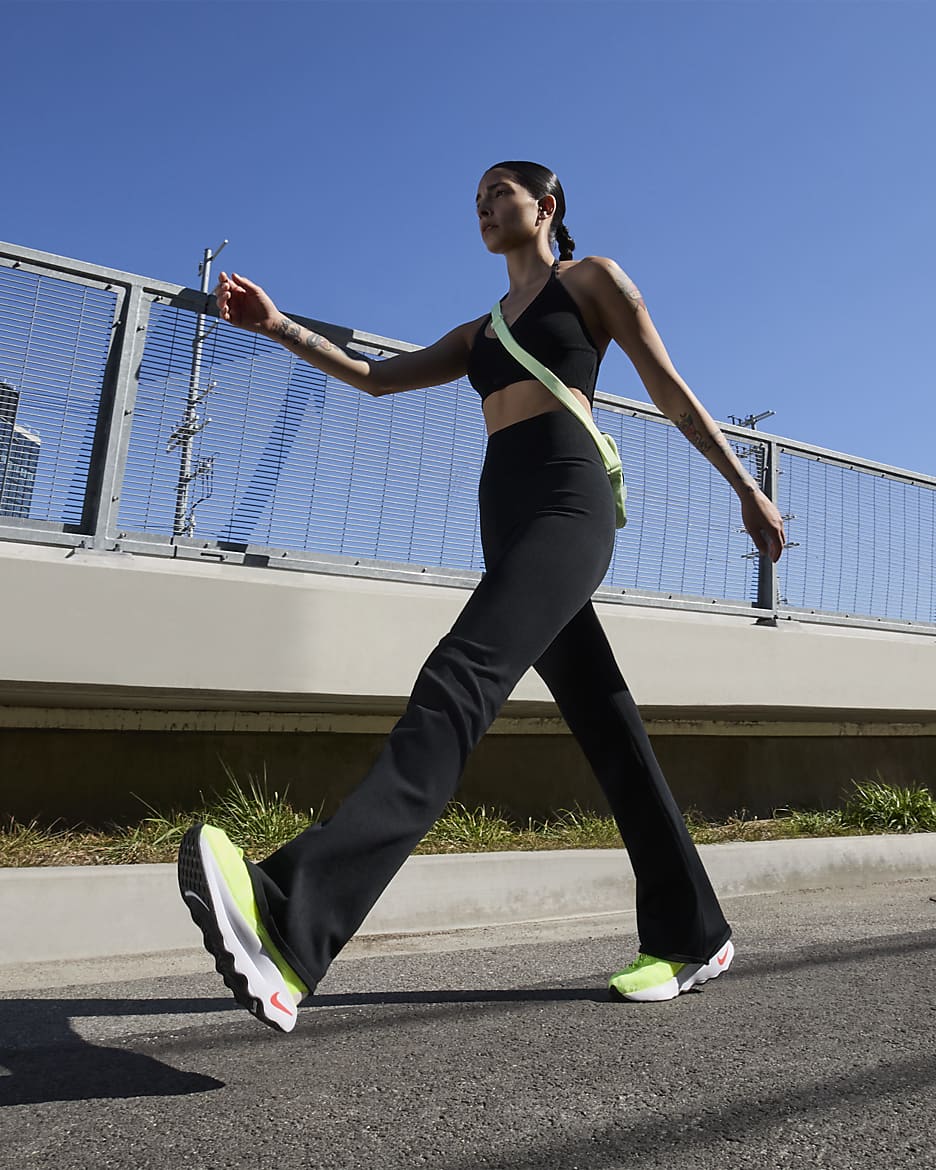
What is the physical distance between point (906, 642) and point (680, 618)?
1.84 meters

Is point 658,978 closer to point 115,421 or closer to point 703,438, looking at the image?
point 703,438

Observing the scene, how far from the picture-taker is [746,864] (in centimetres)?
466

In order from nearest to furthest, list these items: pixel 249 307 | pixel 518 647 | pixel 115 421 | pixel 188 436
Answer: pixel 518 647 → pixel 249 307 → pixel 115 421 → pixel 188 436

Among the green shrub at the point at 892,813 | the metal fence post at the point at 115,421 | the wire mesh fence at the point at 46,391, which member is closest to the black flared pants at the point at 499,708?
the metal fence post at the point at 115,421

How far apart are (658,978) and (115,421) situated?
288 cm

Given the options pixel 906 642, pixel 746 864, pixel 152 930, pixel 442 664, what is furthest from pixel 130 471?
pixel 906 642

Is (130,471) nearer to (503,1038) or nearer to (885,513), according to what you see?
(503,1038)

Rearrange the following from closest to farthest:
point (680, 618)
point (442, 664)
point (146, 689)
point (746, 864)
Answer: point (442, 664)
point (146, 689)
point (746, 864)
point (680, 618)

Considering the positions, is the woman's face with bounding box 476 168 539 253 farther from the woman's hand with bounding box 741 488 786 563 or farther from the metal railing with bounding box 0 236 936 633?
the metal railing with bounding box 0 236 936 633

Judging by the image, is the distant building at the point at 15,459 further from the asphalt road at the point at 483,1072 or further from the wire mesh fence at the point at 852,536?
the wire mesh fence at the point at 852,536

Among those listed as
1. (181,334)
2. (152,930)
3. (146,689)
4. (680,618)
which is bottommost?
(152,930)

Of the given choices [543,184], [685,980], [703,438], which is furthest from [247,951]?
[543,184]

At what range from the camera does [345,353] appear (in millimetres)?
2764

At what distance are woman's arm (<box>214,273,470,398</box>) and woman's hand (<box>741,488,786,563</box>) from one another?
941 mm
